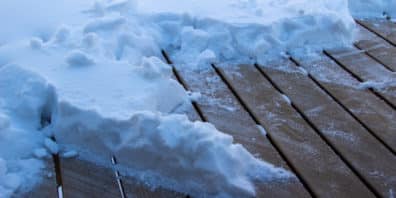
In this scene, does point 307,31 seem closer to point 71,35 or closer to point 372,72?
point 372,72

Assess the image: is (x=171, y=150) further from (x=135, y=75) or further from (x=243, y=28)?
(x=243, y=28)

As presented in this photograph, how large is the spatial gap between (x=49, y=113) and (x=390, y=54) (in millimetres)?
1605

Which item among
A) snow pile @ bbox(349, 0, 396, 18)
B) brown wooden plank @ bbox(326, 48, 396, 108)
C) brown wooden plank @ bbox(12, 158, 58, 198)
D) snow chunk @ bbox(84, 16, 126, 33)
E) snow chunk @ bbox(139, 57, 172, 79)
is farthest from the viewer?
snow pile @ bbox(349, 0, 396, 18)

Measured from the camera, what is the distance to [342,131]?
1895 millimetres

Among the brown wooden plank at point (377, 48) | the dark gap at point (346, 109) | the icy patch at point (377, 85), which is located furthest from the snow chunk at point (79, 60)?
the brown wooden plank at point (377, 48)

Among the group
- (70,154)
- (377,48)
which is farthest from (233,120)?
(377,48)

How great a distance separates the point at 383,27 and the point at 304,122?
121 cm

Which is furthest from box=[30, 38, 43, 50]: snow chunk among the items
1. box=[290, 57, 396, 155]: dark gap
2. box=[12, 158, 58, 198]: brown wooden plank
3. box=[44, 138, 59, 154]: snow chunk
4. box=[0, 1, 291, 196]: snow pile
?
box=[290, 57, 396, 155]: dark gap

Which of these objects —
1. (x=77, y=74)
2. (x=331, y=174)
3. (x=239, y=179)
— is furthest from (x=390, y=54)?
(x=77, y=74)

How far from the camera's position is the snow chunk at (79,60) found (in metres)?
1.99

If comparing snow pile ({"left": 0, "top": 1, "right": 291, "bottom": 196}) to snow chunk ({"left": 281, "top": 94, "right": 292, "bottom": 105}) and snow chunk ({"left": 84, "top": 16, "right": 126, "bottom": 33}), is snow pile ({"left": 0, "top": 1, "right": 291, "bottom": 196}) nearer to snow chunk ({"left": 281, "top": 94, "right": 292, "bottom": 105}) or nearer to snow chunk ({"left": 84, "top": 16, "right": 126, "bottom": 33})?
snow chunk ({"left": 84, "top": 16, "right": 126, "bottom": 33})

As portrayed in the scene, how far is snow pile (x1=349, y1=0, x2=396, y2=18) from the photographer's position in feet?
10.0

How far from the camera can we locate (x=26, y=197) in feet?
4.95

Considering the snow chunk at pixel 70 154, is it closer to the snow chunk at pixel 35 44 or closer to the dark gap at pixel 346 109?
the snow chunk at pixel 35 44
